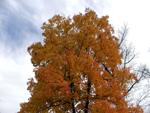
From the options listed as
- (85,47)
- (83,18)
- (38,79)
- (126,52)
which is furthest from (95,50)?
(126,52)

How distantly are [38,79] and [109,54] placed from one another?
13.1 feet

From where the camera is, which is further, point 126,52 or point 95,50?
point 126,52

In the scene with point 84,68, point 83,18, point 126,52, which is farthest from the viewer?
point 126,52

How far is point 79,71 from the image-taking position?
2091 cm

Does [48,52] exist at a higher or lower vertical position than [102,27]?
lower

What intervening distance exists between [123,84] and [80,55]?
285cm

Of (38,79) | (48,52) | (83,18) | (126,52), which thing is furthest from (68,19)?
(126,52)

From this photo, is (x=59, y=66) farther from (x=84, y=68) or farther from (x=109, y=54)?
(x=109, y=54)

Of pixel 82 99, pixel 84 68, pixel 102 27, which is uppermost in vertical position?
pixel 102 27

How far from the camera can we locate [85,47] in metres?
21.8

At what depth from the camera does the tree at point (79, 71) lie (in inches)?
819

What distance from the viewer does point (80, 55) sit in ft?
Result: 70.1

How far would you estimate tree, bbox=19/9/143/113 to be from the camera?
2080 cm

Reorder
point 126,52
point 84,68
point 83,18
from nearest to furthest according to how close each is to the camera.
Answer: point 84,68 → point 83,18 → point 126,52
